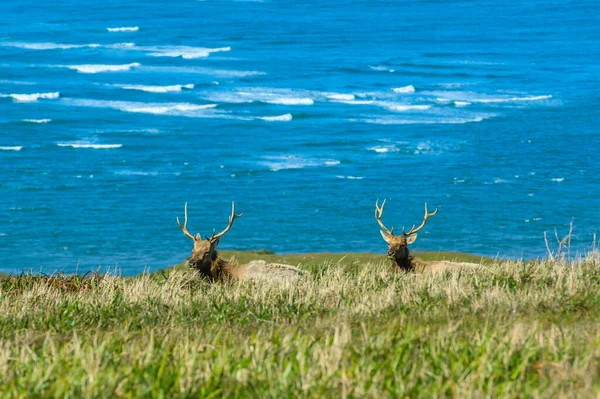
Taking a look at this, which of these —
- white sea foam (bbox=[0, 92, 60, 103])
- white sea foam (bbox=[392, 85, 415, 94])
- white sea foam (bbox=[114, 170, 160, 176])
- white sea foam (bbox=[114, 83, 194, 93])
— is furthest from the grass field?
white sea foam (bbox=[114, 83, 194, 93])

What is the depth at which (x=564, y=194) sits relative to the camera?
41.8 metres

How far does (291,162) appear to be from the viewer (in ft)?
152

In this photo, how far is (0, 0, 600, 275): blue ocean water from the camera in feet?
124

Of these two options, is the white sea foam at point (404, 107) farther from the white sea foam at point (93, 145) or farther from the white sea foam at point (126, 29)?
the white sea foam at point (126, 29)

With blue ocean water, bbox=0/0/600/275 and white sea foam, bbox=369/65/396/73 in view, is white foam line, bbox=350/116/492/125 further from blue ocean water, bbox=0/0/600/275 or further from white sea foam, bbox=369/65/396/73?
white sea foam, bbox=369/65/396/73

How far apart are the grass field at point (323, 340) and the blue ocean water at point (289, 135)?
20.6 meters

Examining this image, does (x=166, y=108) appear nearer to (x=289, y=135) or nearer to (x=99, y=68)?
(x=289, y=135)

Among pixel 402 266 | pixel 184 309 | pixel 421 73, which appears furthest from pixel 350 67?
pixel 184 309

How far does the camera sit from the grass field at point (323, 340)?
7621 mm

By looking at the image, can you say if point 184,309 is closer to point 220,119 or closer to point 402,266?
A: point 402,266

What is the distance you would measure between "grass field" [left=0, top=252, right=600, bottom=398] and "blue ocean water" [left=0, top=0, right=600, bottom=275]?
20.6 m

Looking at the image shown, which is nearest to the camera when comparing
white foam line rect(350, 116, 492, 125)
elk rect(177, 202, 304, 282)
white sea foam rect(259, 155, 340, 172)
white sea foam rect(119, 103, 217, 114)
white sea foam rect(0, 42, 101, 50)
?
elk rect(177, 202, 304, 282)

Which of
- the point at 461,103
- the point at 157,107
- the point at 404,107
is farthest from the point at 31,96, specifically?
the point at 461,103

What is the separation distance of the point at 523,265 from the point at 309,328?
4.82 meters
